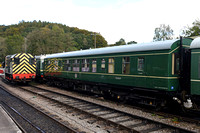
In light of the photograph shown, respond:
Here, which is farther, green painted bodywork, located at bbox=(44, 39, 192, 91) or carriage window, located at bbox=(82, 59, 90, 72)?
carriage window, located at bbox=(82, 59, 90, 72)

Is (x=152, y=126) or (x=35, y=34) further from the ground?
(x=35, y=34)

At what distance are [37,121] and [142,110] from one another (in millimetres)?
4949

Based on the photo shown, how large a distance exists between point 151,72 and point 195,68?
1.93 meters

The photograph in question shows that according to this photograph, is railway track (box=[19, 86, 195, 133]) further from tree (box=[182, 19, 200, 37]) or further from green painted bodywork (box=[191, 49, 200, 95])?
tree (box=[182, 19, 200, 37])

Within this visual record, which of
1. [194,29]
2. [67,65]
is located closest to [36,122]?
[67,65]

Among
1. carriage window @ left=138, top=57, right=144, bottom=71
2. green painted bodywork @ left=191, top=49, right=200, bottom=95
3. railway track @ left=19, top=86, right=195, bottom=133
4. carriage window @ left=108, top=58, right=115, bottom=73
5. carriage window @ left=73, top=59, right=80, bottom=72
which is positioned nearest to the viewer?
railway track @ left=19, top=86, right=195, bottom=133

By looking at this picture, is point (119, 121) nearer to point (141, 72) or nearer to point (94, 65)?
point (141, 72)

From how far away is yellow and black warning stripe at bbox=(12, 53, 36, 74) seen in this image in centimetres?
1839

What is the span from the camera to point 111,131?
6559 millimetres

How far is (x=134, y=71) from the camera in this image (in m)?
9.73

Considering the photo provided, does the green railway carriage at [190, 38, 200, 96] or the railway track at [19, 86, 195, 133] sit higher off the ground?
the green railway carriage at [190, 38, 200, 96]

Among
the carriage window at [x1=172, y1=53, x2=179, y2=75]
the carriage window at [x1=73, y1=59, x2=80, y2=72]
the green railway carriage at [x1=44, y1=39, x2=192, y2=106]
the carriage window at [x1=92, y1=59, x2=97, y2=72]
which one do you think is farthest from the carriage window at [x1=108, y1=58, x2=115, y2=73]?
the carriage window at [x1=73, y1=59, x2=80, y2=72]

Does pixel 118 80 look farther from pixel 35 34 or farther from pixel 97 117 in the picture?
pixel 35 34

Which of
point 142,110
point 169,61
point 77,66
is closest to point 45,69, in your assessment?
point 77,66
